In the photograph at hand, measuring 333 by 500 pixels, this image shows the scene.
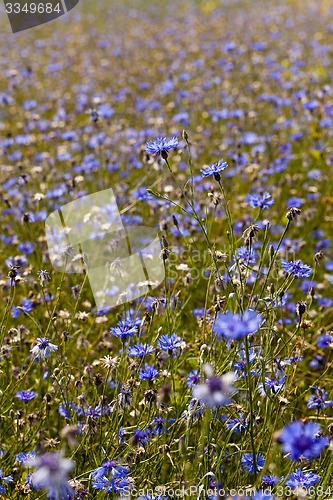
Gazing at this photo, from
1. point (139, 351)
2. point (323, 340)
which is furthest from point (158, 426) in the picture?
point (323, 340)

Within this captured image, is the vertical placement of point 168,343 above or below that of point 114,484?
above

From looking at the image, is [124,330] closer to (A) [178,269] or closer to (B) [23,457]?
(B) [23,457]

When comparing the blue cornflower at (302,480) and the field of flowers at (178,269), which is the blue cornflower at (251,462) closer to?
the field of flowers at (178,269)

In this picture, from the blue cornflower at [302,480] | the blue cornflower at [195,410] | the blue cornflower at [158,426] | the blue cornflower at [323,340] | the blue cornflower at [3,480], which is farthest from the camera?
→ the blue cornflower at [323,340]

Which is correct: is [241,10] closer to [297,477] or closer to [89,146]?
[89,146]

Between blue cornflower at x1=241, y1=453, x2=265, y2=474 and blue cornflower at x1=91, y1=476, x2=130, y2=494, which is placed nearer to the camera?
blue cornflower at x1=91, y1=476, x2=130, y2=494

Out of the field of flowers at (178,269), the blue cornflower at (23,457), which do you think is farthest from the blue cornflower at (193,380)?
the blue cornflower at (23,457)

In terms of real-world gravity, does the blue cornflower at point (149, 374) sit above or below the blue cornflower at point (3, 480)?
above

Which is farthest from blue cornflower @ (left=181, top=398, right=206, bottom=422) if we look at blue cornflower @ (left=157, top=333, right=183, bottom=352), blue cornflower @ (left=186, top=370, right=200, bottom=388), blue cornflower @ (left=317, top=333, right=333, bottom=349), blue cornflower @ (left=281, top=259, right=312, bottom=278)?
blue cornflower @ (left=317, top=333, right=333, bottom=349)

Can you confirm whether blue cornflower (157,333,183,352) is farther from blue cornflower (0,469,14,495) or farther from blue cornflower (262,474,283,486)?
blue cornflower (0,469,14,495)

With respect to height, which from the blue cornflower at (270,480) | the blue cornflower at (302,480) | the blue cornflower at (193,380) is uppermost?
the blue cornflower at (193,380)
